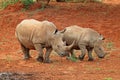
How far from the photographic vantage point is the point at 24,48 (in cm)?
1530

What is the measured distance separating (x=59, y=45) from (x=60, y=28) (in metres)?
7.04

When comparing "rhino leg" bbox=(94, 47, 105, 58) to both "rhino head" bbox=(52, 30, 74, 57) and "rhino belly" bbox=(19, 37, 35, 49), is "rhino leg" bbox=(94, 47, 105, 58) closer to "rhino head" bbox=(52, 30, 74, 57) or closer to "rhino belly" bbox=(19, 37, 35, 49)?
"rhino head" bbox=(52, 30, 74, 57)

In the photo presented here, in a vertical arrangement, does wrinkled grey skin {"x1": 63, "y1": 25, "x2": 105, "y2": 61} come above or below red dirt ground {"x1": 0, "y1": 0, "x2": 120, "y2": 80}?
above

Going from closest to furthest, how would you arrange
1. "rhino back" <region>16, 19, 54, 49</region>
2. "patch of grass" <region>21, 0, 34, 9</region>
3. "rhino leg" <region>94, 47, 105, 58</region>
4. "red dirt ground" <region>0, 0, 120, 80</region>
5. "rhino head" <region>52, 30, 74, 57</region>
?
1. "red dirt ground" <region>0, 0, 120, 80</region>
2. "rhino head" <region>52, 30, 74, 57</region>
3. "rhino back" <region>16, 19, 54, 49</region>
4. "rhino leg" <region>94, 47, 105, 58</region>
5. "patch of grass" <region>21, 0, 34, 9</region>

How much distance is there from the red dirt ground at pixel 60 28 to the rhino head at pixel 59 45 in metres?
0.36

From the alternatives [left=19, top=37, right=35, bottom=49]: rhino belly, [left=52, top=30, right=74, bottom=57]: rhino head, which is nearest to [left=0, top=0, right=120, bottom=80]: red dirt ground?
[left=52, top=30, right=74, bottom=57]: rhino head

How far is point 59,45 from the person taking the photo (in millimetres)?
14039

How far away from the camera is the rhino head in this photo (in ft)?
45.9

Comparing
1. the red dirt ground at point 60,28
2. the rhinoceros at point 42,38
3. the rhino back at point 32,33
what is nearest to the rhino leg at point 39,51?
the rhinoceros at point 42,38

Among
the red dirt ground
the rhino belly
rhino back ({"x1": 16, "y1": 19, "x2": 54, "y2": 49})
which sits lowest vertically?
the red dirt ground

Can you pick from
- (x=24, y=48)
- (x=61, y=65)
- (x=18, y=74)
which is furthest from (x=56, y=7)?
(x=18, y=74)

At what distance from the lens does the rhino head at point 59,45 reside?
1398 cm

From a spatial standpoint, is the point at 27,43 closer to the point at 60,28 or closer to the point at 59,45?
the point at 59,45

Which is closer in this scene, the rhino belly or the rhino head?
the rhino head
